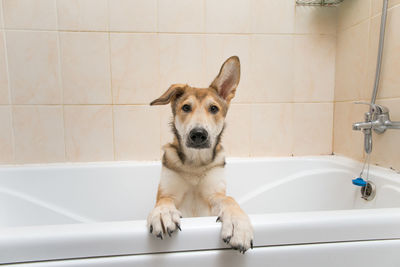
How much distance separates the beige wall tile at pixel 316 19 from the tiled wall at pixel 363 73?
0.05 metres

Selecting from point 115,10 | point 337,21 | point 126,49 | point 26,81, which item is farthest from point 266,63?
point 26,81

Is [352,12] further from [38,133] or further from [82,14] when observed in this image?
[38,133]

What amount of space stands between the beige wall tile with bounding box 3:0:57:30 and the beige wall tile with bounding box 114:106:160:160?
0.76 metres

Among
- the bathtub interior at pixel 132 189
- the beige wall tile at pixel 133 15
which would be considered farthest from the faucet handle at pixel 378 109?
the beige wall tile at pixel 133 15

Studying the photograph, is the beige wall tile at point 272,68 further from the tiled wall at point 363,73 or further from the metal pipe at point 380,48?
the metal pipe at point 380,48

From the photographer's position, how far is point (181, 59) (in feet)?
5.44

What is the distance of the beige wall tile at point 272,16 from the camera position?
168 centimetres

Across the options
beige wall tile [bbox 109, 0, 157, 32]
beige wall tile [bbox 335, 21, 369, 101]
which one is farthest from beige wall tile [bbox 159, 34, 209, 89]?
beige wall tile [bbox 335, 21, 369, 101]

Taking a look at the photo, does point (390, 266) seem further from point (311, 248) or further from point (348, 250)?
point (311, 248)

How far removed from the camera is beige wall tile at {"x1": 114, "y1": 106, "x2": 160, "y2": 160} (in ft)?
5.47

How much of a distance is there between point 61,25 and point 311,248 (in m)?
1.96

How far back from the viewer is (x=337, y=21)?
68.1 inches

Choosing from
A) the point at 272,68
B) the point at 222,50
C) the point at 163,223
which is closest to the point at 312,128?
the point at 272,68

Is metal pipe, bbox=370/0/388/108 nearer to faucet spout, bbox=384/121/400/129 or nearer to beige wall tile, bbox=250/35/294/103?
faucet spout, bbox=384/121/400/129
